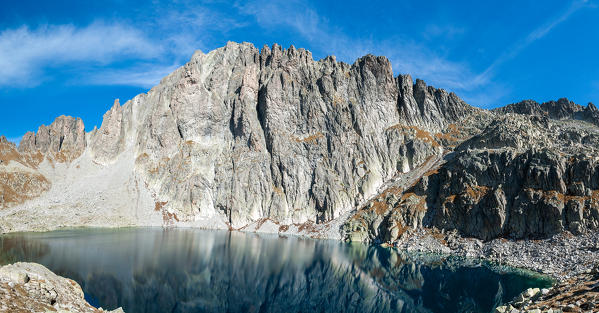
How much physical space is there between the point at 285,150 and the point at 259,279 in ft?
334

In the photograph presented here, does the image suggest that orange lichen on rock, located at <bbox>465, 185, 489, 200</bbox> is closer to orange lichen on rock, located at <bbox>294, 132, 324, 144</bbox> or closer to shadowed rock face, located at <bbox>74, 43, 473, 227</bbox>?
shadowed rock face, located at <bbox>74, 43, 473, 227</bbox>

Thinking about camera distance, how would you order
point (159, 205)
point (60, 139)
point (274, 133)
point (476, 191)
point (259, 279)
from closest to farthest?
point (259, 279) < point (476, 191) < point (159, 205) < point (274, 133) < point (60, 139)

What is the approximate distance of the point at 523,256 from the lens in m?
70.4

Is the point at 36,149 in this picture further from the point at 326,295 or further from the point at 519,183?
the point at 519,183

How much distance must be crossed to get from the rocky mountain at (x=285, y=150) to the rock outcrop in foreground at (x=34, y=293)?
302ft

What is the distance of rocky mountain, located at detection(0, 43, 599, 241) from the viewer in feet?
375

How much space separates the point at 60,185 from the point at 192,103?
68.2 meters

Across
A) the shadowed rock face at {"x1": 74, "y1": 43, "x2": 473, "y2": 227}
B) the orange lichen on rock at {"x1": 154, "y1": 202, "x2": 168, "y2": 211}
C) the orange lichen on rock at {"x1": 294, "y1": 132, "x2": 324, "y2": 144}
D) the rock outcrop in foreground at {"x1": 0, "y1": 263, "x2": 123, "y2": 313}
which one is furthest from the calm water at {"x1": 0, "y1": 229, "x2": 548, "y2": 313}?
the orange lichen on rock at {"x1": 294, "y1": 132, "x2": 324, "y2": 144}

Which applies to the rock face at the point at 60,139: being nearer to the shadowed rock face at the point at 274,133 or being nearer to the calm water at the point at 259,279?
the shadowed rock face at the point at 274,133

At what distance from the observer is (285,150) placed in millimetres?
152875

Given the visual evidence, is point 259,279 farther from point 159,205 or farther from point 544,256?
point 159,205

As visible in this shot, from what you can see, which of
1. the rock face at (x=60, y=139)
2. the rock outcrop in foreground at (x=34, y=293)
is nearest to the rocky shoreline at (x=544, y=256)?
the rock outcrop in foreground at (x=34, y=293)

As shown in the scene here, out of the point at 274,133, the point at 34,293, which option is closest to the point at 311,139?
the point at 274,133

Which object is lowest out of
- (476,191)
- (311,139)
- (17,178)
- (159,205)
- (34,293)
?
(34,293)
